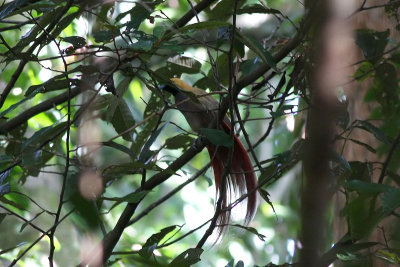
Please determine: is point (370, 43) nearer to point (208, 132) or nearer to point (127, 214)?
point (208, 132)

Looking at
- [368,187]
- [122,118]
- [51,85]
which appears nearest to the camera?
[368,187]

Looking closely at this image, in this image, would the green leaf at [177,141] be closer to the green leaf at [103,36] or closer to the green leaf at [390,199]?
the green leaf at [103,36]

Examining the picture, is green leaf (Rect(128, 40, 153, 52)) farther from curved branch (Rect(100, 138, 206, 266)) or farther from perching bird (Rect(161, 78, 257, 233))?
perching bird (Rect(161, 78, 257, 233))

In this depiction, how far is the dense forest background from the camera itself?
15.8 inches

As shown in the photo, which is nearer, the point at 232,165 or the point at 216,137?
the point at 216,137

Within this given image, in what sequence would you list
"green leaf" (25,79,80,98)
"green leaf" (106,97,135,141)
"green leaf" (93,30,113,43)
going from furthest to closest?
"green leaf" (106,97,135,141)
"green leaf" (25,79,80,98)
"green leaf" (93,30,113,43)

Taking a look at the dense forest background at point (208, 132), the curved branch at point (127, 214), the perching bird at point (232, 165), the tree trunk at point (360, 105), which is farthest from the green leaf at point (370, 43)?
the tree trunk at point (360, 105)

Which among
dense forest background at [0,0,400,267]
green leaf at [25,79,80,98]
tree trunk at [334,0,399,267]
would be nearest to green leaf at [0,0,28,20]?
dense forest background at [0,0,400,267]

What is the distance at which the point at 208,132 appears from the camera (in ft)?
4.44

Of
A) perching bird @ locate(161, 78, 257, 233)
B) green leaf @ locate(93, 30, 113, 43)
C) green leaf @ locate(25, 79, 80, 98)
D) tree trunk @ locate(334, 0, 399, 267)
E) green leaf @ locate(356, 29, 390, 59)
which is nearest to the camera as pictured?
green leaf @ locate(93, 30, 113, 43)

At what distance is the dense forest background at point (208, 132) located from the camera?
0.40 m

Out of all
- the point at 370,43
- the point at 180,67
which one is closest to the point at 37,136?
the point at 180,67

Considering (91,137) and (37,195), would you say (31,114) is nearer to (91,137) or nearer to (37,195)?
(91,137)

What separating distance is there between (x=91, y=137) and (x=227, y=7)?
3.59 ft
